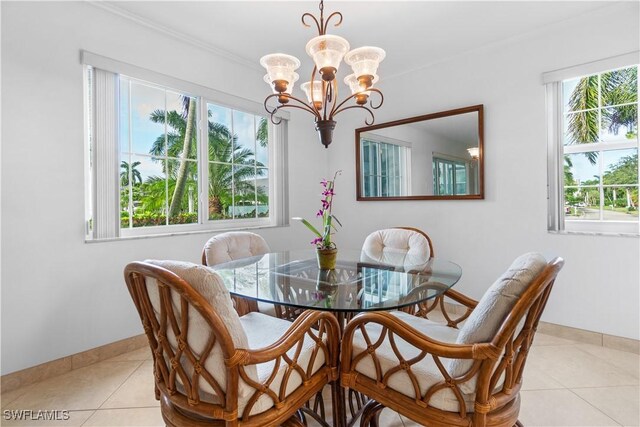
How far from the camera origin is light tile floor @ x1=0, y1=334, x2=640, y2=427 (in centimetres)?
161

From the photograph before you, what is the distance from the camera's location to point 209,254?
2061 millimetres

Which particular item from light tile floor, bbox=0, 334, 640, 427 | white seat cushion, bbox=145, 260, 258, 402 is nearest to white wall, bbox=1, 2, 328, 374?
light tile floor, bbox=0, 334, 640, 427

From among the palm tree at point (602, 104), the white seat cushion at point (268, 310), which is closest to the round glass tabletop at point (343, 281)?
the white seat cushion at point (268, 310)

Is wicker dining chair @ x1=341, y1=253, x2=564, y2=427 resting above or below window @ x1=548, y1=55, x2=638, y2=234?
below

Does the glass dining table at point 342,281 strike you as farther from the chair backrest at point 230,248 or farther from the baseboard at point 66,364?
the baseboard at point 66,364

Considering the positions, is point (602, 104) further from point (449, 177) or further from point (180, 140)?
point (180, 140)

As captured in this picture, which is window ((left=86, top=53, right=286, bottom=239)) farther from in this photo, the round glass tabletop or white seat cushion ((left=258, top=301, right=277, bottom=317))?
white seat cushion ((left=258, top=301, right=277, bottom=317))

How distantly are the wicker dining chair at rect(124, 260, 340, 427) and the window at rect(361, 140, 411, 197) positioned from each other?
2.64m

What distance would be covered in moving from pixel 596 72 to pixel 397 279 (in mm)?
2411

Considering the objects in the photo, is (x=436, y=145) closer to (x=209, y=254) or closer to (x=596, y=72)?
(x=596, y=72)

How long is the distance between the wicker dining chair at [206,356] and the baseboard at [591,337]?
2544mm

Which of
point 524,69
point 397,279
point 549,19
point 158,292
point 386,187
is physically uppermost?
point 549,19

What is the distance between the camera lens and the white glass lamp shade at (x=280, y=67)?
1.68m

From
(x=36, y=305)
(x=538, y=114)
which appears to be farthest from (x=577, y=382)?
(x=36, y=305)
